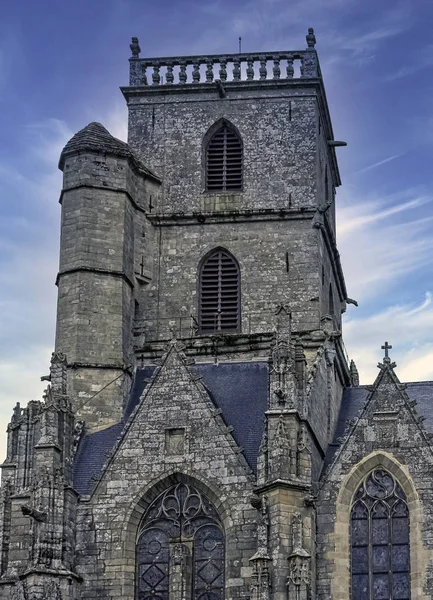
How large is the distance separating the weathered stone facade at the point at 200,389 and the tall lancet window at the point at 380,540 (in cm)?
13

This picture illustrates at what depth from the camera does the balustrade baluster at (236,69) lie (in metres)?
37.7

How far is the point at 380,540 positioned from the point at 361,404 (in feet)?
18.1

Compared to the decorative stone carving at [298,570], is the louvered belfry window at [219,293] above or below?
above

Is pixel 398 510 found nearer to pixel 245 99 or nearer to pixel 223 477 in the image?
pixel 223 477

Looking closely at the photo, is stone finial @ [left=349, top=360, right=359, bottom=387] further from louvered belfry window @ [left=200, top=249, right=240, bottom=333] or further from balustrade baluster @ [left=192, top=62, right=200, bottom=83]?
balustrade baluster @ [left=192, top=62, right=200, bottom=83]

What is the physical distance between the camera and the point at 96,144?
3509cm

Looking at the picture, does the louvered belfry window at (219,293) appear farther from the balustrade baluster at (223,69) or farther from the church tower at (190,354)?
the balustrade baluster at (223,69)

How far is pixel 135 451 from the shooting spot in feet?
98.8

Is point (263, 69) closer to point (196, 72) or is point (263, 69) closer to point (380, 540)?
point (196, 72)

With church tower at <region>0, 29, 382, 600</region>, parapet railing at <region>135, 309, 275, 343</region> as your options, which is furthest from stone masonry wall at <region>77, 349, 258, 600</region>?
parapet railing at <region>135, 309, 275, 343</region>

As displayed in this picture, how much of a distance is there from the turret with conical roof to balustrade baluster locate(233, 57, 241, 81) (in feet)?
12.3

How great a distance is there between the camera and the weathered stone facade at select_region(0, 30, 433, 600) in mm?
28672

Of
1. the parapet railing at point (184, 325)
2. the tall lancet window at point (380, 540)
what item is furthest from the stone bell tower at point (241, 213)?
the tall lancet window at point (380, 540)

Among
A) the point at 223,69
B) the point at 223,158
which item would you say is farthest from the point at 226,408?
the point at 223,69
